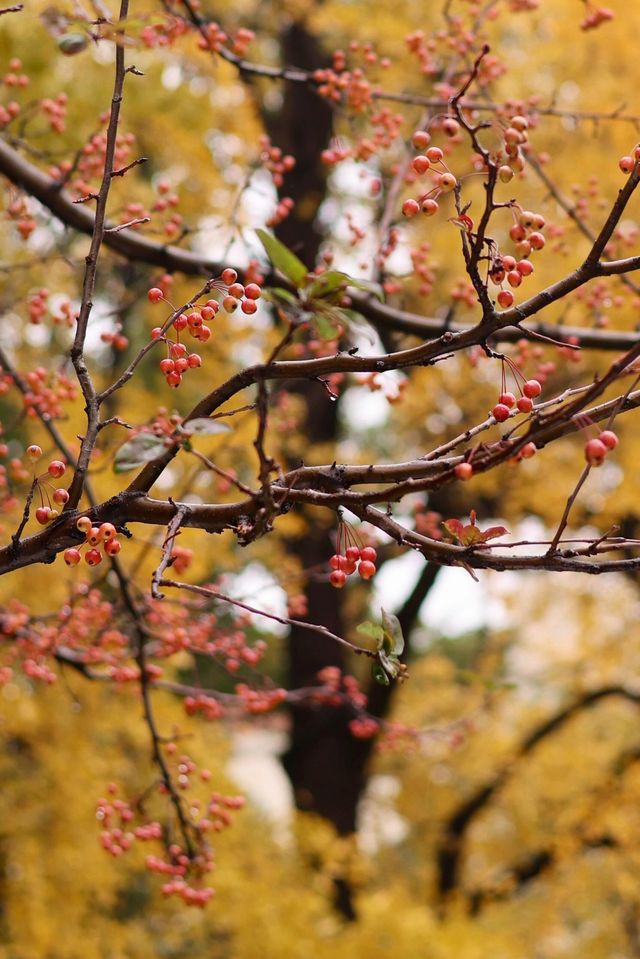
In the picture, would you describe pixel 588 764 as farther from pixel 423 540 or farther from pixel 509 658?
pixel 423 540

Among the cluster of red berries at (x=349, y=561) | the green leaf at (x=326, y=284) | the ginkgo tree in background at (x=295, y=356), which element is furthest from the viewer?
the cluster of red berries at (x=349, y=561)

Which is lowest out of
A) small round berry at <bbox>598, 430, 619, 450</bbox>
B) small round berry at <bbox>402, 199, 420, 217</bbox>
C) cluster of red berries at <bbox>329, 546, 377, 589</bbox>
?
cluster of red berries at <bbox>329, 546, 377, 589</bbox>

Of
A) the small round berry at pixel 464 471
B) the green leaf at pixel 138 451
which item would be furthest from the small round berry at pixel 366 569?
the green leaf at pixel 138 451

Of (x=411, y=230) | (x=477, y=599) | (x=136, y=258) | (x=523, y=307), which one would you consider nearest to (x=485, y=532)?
(x=523, y=307)

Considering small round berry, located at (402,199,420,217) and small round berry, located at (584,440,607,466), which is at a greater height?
small round berry, located at (402,199,420,217)

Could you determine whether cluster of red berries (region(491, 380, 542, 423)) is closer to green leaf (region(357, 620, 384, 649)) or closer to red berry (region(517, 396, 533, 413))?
red berry (region(517, 396, 533, 413))

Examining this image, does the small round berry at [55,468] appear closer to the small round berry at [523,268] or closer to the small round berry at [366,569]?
the small round berry at [366,569]

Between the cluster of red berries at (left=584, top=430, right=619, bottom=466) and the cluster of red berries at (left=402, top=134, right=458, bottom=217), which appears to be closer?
the cluster of red berries at (left=584, top=430, right=619, bottom=466)

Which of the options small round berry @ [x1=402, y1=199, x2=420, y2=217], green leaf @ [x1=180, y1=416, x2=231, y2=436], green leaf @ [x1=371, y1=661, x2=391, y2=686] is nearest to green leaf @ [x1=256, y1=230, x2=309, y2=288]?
green leaf @ [x1=180, y1=416, x2=231, y2=436]

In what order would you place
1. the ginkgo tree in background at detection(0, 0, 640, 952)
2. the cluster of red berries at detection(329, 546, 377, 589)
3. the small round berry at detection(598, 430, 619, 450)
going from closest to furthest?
the small round berry at detection(598, 430, 619, 450) → the ginkgo tree in background at detection(0, 0, 640, 952) → the cluster of red berries at detection(329, 546, 377, 589)

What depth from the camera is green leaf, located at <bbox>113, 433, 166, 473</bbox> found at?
40.9 inches

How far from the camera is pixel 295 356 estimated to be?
13.6ft

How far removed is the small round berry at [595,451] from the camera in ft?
3.36

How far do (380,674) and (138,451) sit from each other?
0.44 metres
